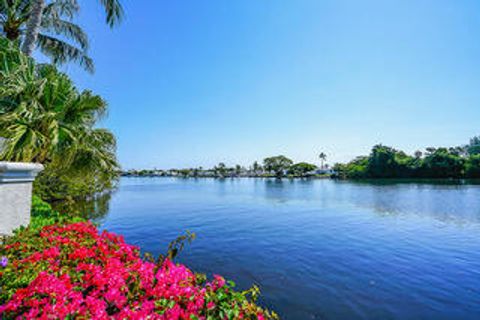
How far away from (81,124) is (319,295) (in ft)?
23.6

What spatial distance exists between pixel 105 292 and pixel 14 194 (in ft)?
10.4

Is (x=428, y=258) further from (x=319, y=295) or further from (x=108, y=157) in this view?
(x=108, y=157)

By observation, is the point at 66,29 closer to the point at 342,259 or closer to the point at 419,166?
the point at 342,259

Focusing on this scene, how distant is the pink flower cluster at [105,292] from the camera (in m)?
1.57

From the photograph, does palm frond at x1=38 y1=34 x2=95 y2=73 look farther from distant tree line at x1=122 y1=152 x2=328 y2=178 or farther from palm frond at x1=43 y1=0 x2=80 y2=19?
distant tree line at x1=122 y1=152 x2=328 y2=178

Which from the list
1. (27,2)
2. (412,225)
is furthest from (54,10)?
(412,225)

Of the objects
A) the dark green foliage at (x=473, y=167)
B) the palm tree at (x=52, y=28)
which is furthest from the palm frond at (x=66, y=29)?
the dark green foliage at (x=473, y=167)

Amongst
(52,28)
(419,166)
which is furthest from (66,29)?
(419,166)

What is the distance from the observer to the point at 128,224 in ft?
39.3

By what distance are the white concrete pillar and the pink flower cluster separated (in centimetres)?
134

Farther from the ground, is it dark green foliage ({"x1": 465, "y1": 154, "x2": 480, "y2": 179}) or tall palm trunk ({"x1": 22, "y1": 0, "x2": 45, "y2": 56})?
tall palm trunk ({"x1": 22, "y1": 0, "x2": 45, "y2": 56})

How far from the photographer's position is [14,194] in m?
3.68

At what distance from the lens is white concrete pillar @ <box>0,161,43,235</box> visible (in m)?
3.41

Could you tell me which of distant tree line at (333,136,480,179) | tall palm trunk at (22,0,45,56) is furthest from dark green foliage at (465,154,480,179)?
tall palm trunk at (22,0,45,56)
